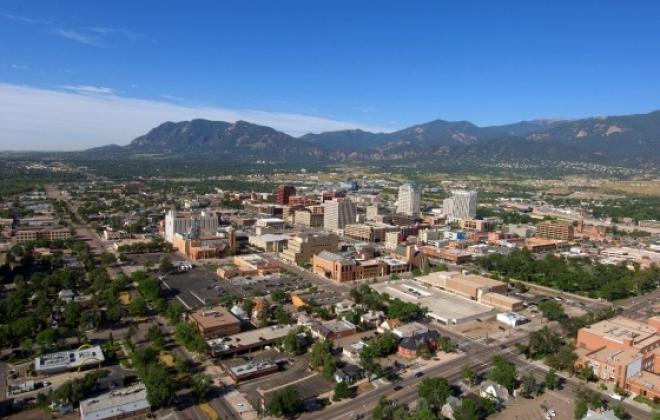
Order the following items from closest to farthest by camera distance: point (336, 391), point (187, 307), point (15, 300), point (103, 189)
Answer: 1. point (336, 391)
2. point (15, 300)
3. point (187, 307)
4. point (103, 189)

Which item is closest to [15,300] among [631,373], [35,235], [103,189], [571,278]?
[35,235]

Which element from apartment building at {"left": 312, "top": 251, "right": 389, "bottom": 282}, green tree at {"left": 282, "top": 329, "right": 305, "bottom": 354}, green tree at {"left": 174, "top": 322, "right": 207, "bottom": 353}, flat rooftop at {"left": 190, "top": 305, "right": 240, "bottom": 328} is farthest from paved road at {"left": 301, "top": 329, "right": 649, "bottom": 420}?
apartment building at {"left": 312, "top": 251, "right": 389, "bottom": 282}

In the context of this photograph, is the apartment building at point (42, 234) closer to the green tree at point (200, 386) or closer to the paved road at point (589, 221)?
the green tree at point (200, 386)

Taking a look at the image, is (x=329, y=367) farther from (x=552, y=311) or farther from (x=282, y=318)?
(x=552, y=311)

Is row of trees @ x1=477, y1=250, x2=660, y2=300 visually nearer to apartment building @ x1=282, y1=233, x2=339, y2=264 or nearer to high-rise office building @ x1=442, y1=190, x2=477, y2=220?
apartment building @ x1=282, y1=233, x2=339, y2=264

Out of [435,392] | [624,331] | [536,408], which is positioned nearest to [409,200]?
[624,331]

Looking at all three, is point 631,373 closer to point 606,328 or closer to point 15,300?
point 606,328
